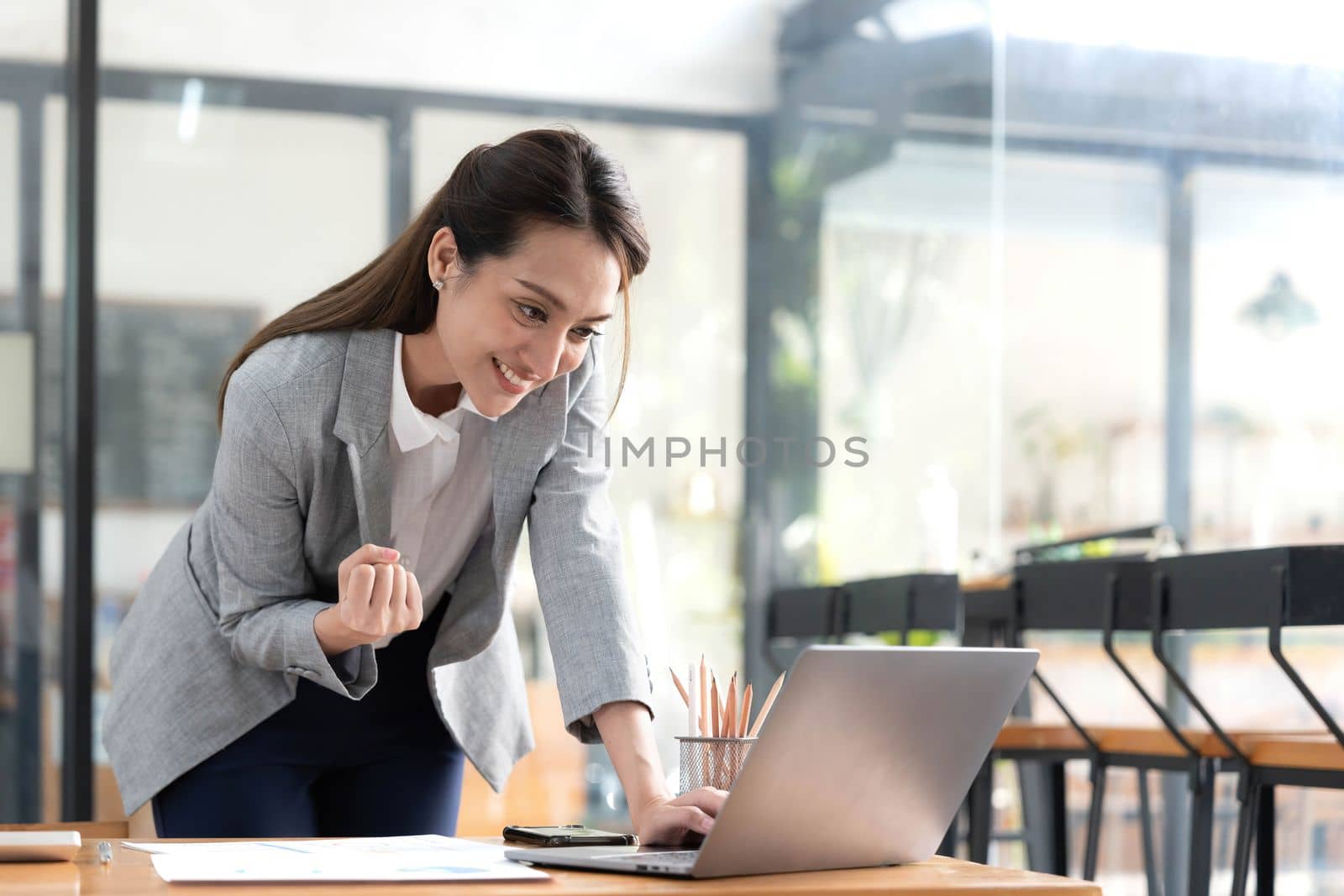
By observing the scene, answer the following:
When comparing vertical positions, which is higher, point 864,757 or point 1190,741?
point 864,757

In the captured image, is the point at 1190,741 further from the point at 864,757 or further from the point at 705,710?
the point at 864,757

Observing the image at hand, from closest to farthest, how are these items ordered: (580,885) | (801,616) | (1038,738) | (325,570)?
(580,885)
(325,570)
(1038,738)
(801,616)

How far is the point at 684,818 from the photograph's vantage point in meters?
1.04

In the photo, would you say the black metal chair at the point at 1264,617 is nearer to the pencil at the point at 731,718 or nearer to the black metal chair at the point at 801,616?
the black metal chair at the point at 801,616

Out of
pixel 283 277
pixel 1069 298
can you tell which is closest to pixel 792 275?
pixel 1069 298

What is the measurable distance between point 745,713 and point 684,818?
15 centimetres

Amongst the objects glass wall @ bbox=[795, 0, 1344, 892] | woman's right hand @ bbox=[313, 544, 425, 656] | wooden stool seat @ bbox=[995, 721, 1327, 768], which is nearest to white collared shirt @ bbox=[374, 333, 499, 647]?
woman's right hand @ bbox=[313, 544, 425, 656]

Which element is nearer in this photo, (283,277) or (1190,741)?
(1190,741)

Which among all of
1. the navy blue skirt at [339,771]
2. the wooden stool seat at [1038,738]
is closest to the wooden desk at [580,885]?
the navy blue skirt at [339,771]

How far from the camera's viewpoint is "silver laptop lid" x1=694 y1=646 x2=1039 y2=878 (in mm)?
874

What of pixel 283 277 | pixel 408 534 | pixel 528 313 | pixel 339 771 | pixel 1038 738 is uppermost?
pixel 283 277

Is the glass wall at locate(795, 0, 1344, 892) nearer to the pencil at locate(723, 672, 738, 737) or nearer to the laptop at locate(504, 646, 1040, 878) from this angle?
the pencil at locate(723, 672, 738, 737)

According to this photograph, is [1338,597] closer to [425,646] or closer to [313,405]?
[425,646]

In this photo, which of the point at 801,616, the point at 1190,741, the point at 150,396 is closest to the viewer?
the point at 1190,741
